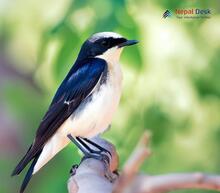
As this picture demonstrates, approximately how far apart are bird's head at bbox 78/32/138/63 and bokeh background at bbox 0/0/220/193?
0.03 metres

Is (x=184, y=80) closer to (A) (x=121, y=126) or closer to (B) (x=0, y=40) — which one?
(A) (x=121, y=126)

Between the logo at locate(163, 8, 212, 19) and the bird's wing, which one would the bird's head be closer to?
the bird's wing

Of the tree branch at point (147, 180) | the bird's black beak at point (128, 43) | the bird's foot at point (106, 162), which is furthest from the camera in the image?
the bird's black beak at point (128, 43)

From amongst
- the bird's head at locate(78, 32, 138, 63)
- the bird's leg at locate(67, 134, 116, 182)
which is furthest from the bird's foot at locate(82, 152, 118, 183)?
the bird's head at locate(78, 32, 138, 63)

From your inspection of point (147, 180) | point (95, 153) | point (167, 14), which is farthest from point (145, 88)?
point (147, 180)

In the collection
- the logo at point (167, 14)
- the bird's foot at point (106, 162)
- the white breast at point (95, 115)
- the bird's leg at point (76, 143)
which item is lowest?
the bird's foot at point (106, 162)

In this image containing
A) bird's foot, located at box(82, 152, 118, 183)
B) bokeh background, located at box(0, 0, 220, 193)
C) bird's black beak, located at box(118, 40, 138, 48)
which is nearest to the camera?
bird's foot, located at box(82, 152, 118, 183)

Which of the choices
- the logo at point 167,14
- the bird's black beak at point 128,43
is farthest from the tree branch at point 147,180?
the logo at point 167,14

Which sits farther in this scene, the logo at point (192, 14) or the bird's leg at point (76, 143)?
the logo at point (192, 14)

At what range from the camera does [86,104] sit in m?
1.06

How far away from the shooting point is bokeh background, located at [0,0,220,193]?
3.78 ft

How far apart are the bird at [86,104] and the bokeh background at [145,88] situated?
0.12 feet

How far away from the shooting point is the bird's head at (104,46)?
3.44 ft

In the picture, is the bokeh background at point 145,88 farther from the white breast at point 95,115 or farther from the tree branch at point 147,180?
the tree branch at point 147,180
